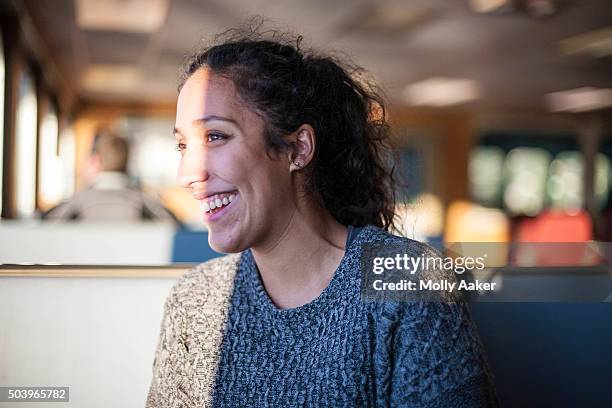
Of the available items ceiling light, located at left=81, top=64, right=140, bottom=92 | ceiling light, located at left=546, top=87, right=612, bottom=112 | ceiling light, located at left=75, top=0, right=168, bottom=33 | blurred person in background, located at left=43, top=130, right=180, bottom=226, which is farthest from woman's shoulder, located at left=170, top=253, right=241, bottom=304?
ceiling light, located at left=546, top=87, right=612, bottom=112

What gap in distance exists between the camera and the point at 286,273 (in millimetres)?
1035

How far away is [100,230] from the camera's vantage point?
1.38 m

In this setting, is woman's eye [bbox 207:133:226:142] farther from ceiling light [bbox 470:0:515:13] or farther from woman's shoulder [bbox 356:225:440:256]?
ceiling light [bbox 470:0:515:13]

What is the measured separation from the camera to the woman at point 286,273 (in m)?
0.89

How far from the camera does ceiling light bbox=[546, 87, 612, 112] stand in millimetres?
7066

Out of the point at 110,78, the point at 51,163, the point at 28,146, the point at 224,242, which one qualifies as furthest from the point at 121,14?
the point at 224,242

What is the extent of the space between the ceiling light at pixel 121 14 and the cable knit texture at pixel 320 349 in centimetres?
345

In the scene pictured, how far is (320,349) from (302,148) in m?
0.33

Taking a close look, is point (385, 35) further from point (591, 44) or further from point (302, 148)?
point (302, 148)

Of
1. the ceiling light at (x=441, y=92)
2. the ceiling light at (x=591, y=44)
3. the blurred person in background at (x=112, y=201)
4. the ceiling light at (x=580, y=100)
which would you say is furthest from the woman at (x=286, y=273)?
the ceiling light at (x=580, y=100)

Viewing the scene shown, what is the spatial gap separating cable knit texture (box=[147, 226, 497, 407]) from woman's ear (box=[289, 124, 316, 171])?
148mm

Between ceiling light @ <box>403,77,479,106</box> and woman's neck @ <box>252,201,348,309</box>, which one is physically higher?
ceiling light @ <box>403,77,479,106</box>

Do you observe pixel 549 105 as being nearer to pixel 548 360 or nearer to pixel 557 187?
pixel 557 187

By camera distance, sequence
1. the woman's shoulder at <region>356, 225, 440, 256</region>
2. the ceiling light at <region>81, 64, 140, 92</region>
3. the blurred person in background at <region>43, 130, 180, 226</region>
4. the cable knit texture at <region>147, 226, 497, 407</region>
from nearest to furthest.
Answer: the cable knit texture at <region>147, 226, 497, 407</region> < the woman's shoulder at <region>356, 225, 440, 256</region> < the blurred person in background at <region>43, 130, 180, 226</region> < the ceiling light at <region>81, 64, 140, 92</region>
